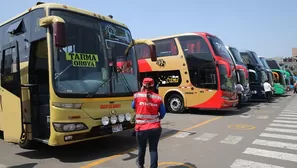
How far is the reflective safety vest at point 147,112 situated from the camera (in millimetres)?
4262

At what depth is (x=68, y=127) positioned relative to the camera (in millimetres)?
5145

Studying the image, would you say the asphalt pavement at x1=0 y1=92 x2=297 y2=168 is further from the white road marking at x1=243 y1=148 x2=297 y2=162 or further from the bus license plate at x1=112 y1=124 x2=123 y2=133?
the bus license plate at x1=112 y1=124 x2=123 y2=133

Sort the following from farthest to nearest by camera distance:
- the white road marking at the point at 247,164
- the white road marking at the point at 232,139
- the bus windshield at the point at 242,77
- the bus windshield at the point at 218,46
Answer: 1. the bus windshield at the point at 242,77
2. the bus windshield at the point at 218,46
3. the white road marking at the point at 232,139
4. the white road marking at the point at 247,164

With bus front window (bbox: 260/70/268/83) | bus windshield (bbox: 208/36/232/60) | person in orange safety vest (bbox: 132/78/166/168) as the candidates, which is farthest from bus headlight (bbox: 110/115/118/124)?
bus front window (bbox: 260/70/268/83)

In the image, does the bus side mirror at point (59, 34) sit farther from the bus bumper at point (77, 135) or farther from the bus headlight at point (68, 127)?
the bus bumper at point (77, 135)

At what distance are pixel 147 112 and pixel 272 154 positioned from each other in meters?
3.23

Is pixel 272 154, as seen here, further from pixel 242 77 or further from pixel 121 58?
pixel 242 77

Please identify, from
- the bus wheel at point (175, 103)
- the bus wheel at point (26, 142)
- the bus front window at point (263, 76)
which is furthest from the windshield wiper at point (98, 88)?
the bus front window at point (263, 76)

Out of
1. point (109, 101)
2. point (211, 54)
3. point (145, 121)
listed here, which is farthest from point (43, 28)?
point (211, 54)

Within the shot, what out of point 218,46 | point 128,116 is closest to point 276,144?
point 128,116

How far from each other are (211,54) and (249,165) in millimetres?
7445

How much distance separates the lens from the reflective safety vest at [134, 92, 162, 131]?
426 centimetres

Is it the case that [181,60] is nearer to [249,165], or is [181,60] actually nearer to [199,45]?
[199,45]

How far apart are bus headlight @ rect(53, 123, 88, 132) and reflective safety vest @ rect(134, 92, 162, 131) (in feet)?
4.95
